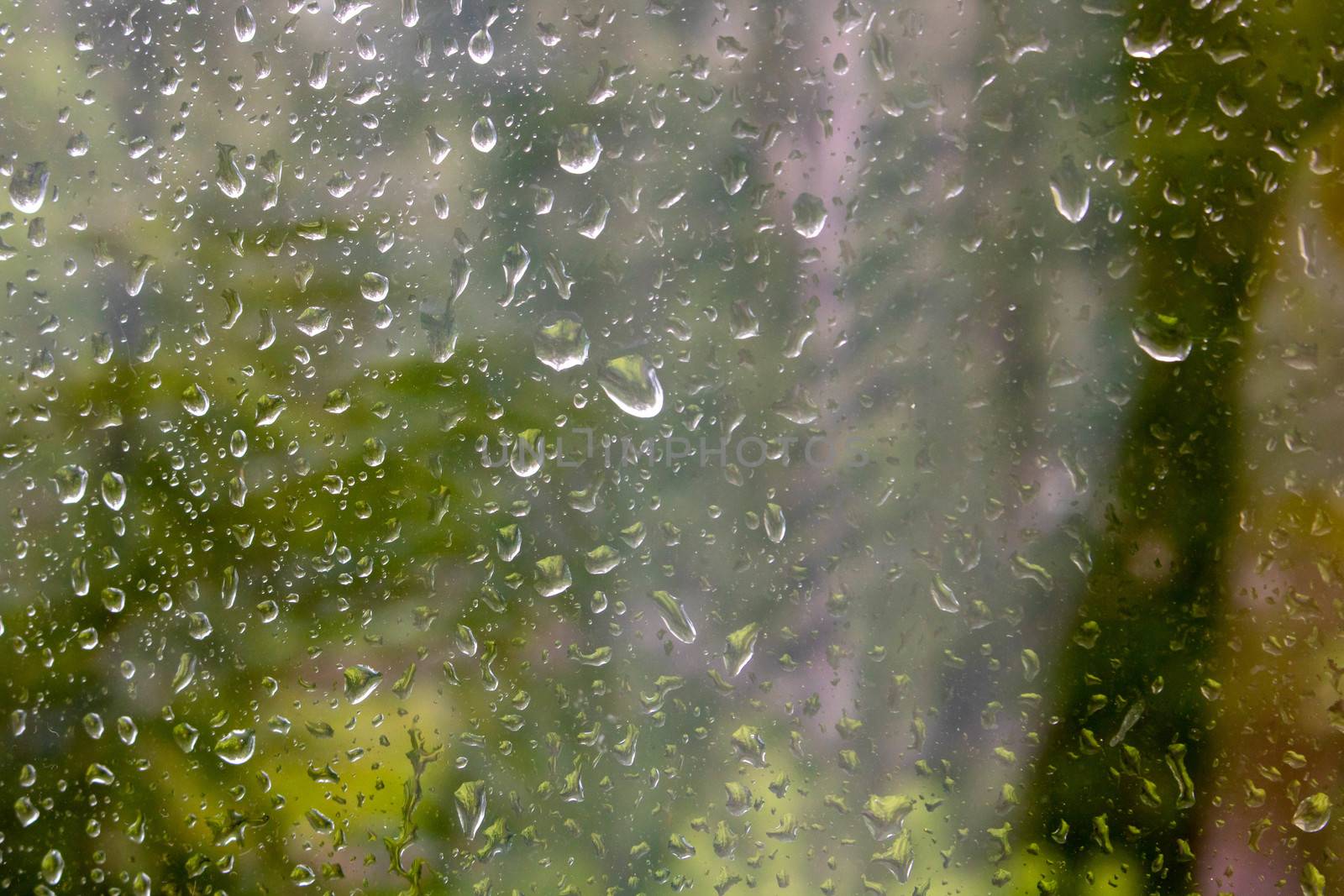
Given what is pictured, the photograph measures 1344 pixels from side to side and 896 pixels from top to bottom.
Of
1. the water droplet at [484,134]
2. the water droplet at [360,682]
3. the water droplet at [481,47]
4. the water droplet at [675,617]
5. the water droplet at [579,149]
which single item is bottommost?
the water droplet at [360,682]

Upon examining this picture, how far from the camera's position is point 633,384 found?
560 millimetres

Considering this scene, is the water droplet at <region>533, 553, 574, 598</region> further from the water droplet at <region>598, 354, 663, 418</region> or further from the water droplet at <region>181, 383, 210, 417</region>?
the water droplet at <region>181, 383, 210, 417</region>

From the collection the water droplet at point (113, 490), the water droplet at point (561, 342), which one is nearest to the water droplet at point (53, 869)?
the water droplet at point (113, 490)

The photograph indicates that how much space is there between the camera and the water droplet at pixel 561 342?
0.56m

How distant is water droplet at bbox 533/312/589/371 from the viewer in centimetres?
56

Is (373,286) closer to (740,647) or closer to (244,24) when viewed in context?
(244,24)

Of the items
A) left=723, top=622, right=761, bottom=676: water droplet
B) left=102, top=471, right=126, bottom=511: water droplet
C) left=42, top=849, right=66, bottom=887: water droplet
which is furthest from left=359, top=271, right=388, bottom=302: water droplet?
left=42, top=849, right=66, bottom=887: water droplet

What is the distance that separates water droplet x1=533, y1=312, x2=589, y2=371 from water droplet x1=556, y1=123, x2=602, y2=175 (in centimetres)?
10

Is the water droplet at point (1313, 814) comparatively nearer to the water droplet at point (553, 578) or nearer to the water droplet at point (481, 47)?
the water droplet at point (553, 578)

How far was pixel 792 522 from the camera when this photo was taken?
0.55 meters

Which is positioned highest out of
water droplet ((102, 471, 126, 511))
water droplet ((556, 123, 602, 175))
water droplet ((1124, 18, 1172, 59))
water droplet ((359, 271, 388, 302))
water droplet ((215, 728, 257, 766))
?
water droplet ((1124, 18, 1172, 59))

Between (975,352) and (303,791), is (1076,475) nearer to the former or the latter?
(975,352)

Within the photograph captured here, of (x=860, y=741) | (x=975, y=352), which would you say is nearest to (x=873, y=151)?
(x=975, y=352)

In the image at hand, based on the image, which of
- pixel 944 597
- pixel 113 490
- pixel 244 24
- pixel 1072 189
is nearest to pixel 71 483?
pixel 113 490
